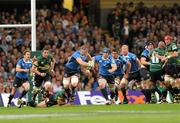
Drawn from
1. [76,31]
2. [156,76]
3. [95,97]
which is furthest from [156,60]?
[76,31]

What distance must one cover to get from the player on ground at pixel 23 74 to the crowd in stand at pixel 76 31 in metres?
3.19

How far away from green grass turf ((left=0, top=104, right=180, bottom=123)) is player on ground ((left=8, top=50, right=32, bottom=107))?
1416 mm

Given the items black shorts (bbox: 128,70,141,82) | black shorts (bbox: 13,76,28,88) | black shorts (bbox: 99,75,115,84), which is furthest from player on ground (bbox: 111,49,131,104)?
black shorts (bbox: 13,76,28,88)

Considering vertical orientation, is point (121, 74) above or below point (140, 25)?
below

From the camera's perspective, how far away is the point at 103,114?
18.0 meters

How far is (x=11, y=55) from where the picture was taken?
27.0 meters

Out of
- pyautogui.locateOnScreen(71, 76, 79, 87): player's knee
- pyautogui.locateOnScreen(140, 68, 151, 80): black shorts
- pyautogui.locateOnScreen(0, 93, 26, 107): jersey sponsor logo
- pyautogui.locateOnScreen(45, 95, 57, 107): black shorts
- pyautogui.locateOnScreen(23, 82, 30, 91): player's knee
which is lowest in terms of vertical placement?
pyautogui.locateOnScreen(0, 93, 26, 107): jersey sponsor logo

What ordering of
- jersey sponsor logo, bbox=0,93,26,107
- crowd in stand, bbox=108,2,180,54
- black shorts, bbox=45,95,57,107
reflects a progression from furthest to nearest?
crowd in stand, bbox=108,2,180,54, jersey sponsor logo, bbox=0,93,26,107, black shorts, bbox=45,95,57,107

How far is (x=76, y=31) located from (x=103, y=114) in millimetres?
11572

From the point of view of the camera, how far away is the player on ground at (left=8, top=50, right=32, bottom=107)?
22.2 meters

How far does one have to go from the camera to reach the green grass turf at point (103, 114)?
647 inches

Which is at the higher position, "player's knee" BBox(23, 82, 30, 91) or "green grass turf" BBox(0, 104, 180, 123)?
"player's knee" BBox(23, 82, 30, 91)

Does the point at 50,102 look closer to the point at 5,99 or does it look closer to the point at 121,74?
the point at 121,74

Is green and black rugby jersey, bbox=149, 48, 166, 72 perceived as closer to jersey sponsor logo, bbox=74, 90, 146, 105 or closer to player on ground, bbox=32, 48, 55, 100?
jersey sponsor logo, bbox=74, 90, 146, 105
